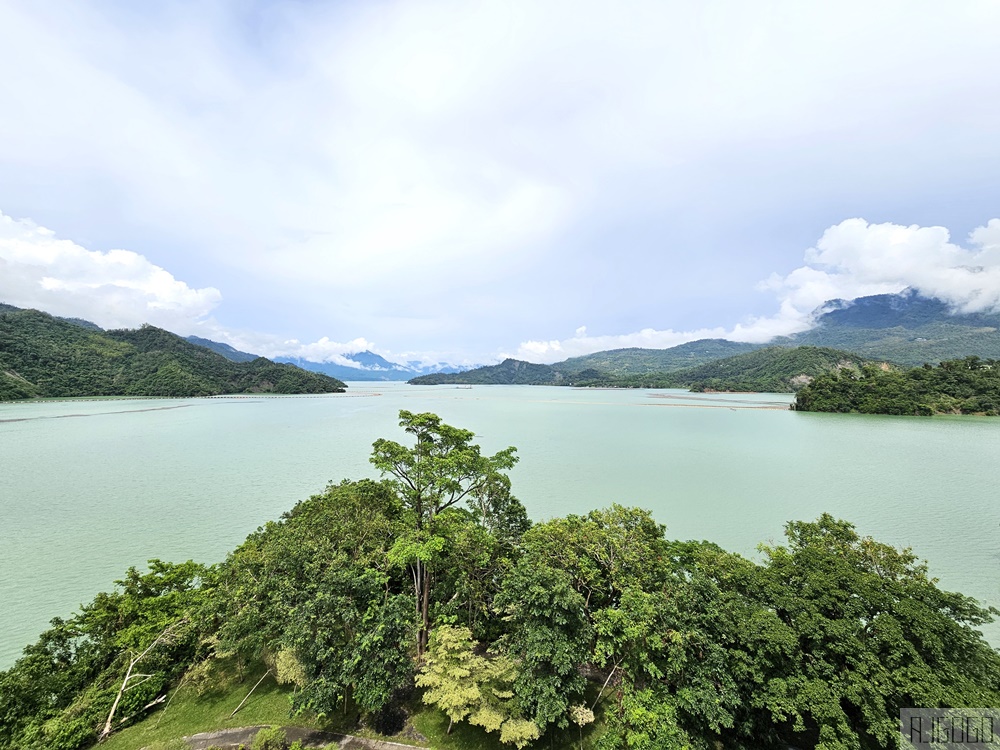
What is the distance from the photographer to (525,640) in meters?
8.66

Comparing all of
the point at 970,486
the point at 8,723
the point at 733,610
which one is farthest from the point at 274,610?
the point at 970,486

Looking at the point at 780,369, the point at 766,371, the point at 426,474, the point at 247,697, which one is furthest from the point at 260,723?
the point at 766,371

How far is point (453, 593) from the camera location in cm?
1127

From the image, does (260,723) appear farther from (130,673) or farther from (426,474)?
(426,474)

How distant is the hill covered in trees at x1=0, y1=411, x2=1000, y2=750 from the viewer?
757 centimetres

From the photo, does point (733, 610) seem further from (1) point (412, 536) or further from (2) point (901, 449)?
(2) point (901, 449)

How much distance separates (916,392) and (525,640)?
94.9 m

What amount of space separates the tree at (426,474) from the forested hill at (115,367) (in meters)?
127

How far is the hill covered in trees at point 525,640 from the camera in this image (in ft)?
24.8

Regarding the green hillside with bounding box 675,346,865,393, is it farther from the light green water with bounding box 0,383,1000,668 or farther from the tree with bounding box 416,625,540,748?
the tree with bounding box 416,625,540,748

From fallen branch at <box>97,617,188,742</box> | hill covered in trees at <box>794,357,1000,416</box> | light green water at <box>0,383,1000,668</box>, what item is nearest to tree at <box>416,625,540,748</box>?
fallen branch at <box>97,617,188,742</box>

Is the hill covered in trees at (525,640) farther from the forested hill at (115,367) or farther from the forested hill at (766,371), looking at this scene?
the forested hill at (766,371)

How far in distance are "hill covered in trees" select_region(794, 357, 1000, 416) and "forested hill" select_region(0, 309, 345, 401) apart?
148 metres

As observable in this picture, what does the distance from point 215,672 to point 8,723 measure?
12.0 ft
